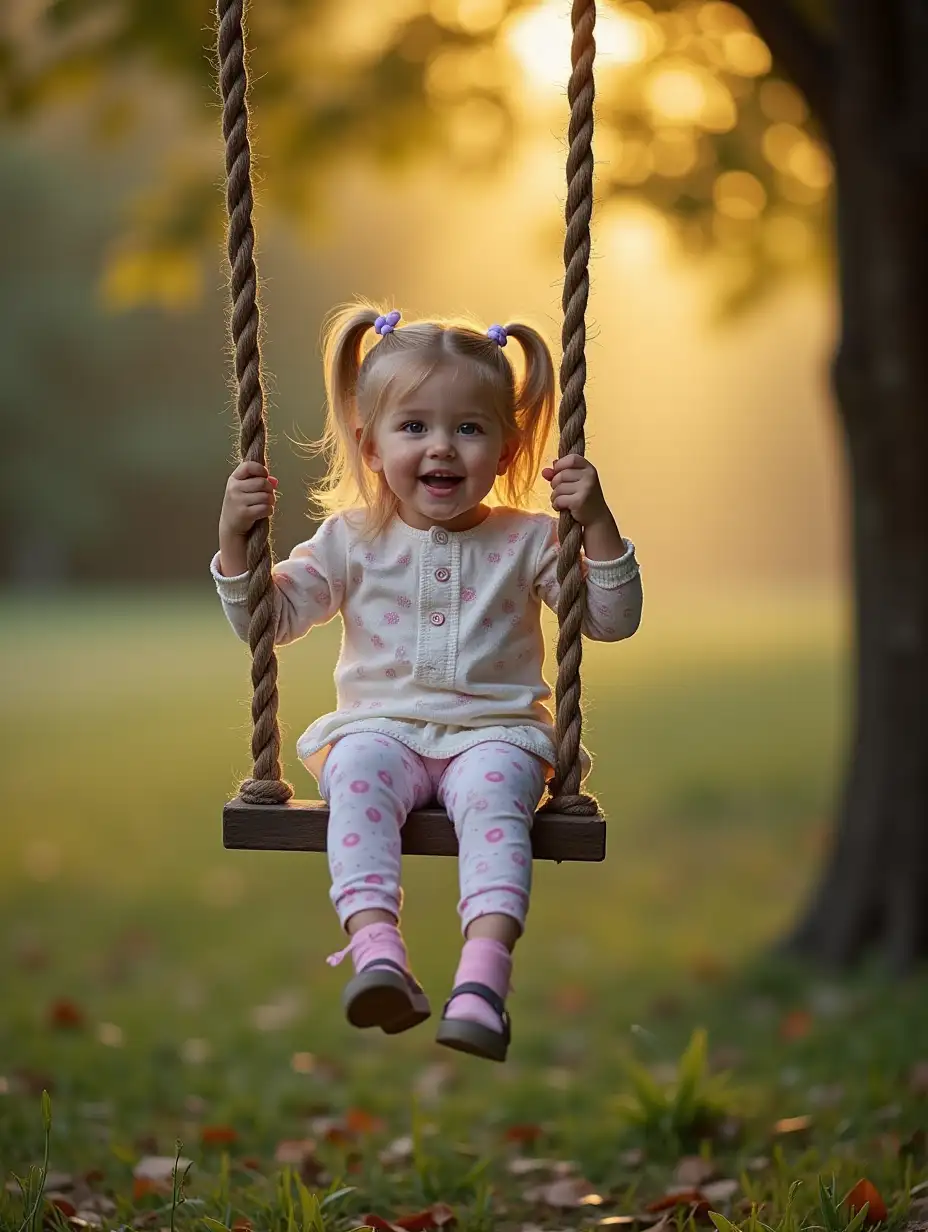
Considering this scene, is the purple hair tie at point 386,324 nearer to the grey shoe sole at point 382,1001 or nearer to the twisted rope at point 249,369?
the twisted rope at point 249,369

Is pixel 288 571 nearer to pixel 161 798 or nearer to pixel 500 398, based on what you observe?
pixel 500 398

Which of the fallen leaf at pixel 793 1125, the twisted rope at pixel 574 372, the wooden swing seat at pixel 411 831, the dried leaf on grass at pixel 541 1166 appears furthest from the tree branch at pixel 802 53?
the dried leaf on grass at pixel 541 1166

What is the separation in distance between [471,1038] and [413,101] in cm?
455

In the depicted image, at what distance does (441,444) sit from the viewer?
8.96 feet

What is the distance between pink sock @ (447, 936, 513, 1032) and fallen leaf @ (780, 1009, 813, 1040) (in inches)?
97.2

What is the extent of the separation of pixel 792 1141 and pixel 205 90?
14.8ft

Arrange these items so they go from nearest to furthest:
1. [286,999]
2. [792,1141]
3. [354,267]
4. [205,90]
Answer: [792,1141], [286,999], [205,90], [354,267]

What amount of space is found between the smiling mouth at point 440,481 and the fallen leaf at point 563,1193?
153 cm

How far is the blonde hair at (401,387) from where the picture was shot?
2.78 meters

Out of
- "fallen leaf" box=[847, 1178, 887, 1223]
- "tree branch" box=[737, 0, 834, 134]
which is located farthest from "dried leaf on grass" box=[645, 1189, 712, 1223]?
"tree branch" box=[737, 0, 834, 134]

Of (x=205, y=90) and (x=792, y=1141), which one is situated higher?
(x=205, y=90)

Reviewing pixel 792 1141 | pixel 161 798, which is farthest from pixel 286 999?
pixel 161 798

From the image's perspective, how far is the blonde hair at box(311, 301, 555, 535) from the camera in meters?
2.78

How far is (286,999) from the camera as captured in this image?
5.55 meters
